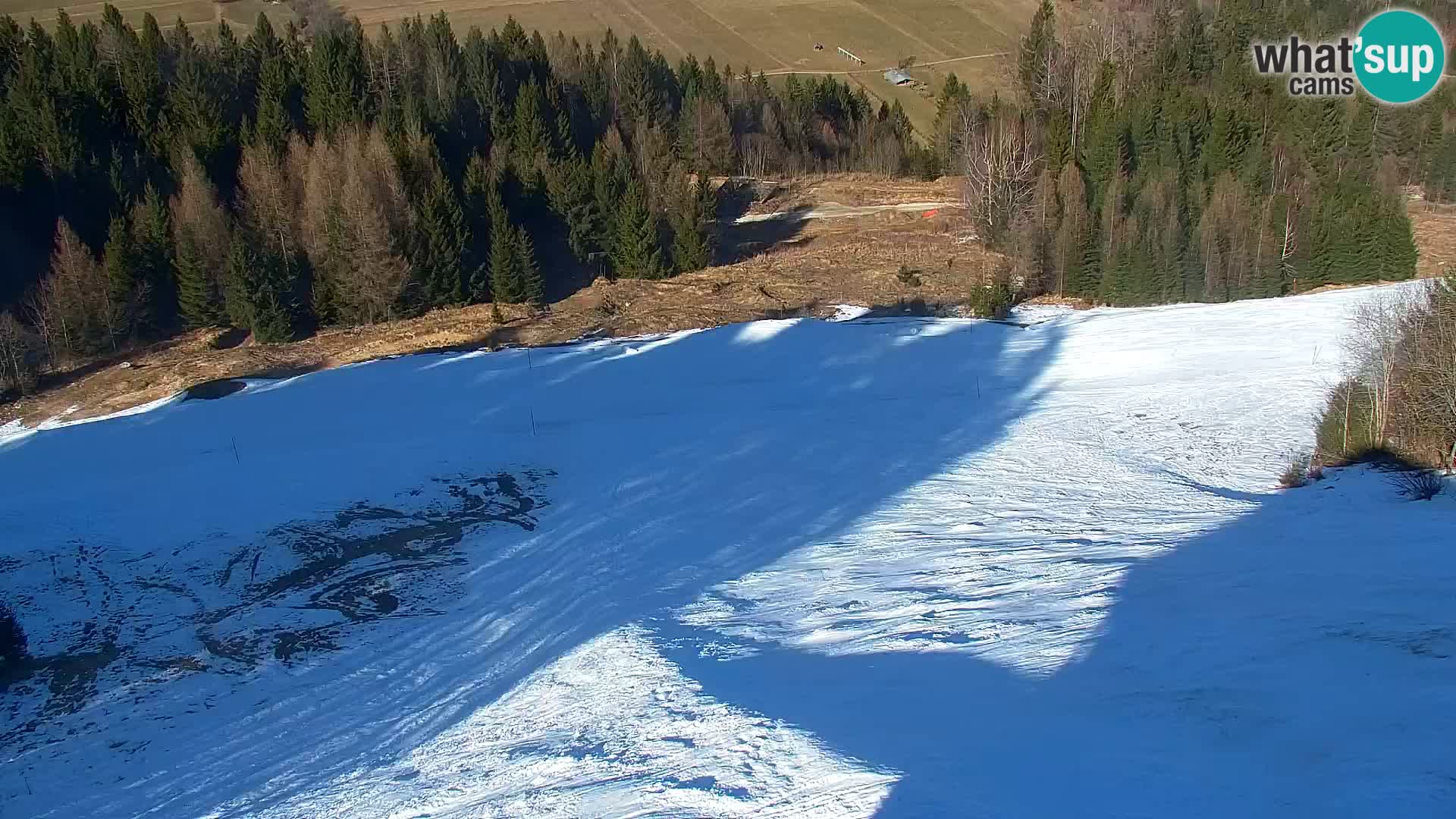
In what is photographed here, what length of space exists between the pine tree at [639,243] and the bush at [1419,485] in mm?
29477

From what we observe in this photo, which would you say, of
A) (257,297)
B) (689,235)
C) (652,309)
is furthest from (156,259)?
(689,235)

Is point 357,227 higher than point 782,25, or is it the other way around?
point 782,25

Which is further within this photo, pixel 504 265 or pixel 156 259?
pixel 156 259

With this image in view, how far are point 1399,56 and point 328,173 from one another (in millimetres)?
54578

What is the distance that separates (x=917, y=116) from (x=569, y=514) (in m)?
55.5

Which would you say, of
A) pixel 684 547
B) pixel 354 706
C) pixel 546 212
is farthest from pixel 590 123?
pixel 354 706

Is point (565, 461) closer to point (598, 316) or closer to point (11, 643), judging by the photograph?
point (11, 643)

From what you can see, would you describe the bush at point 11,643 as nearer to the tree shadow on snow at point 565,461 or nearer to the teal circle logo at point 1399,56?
the tree shadow on snow at point 565,461

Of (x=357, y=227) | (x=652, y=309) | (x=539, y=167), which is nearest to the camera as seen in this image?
(x=652, y=309)

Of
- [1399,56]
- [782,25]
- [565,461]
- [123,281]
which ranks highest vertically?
[782,25]

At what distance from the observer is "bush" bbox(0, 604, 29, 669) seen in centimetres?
1313

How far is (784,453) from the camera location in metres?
20.5

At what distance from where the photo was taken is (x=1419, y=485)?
14.7 meters

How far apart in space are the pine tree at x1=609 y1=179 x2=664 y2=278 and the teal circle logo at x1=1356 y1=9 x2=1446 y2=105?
38.9m
